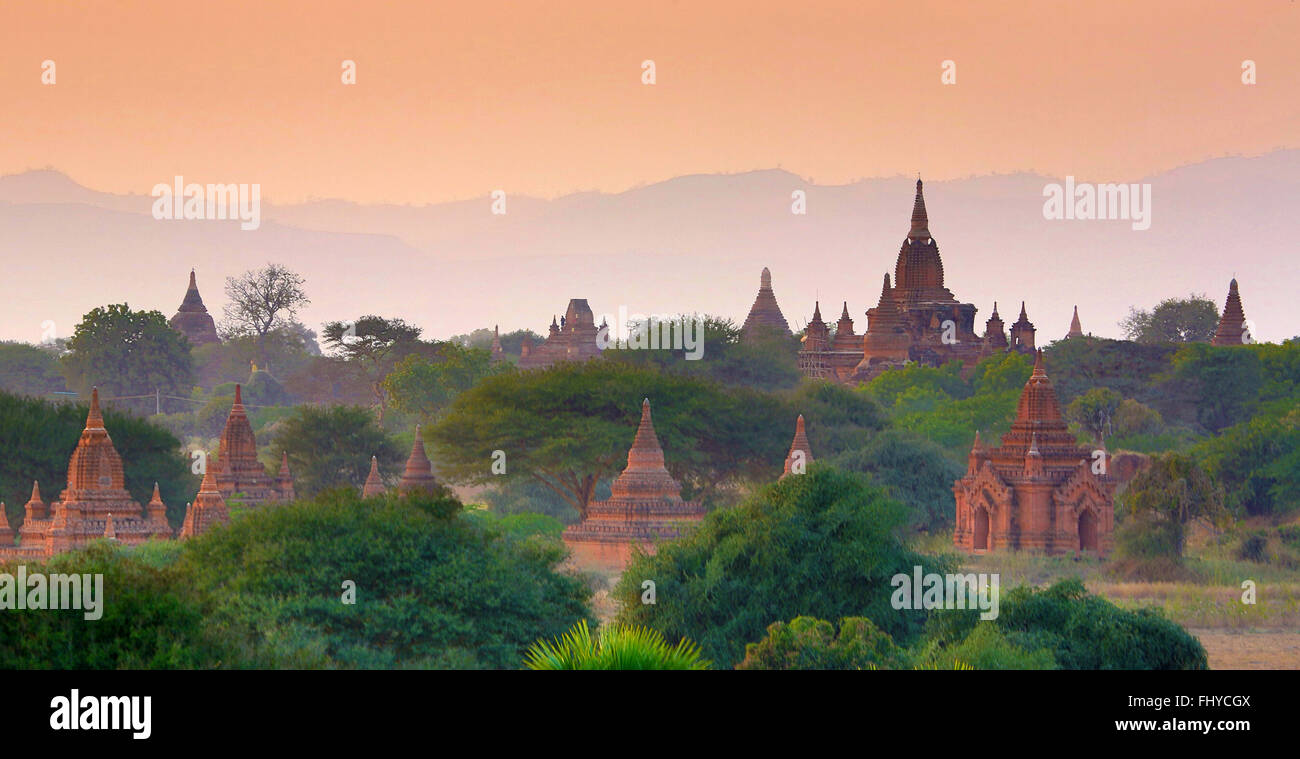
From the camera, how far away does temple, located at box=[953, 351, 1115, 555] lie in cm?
4856

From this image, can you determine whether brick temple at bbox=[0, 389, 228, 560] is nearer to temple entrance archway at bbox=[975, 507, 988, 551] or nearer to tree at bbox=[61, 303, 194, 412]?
temple entrance archway at bbox=[975, 507, 988, 551]

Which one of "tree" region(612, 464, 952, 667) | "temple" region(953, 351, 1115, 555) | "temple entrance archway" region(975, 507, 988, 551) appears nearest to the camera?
"tree" region(612, 464, 952, 667)

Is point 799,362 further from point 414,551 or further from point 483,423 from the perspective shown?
point 414,551

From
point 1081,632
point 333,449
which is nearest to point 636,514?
point 1081,632

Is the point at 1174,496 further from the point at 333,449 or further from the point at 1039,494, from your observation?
the point at 333,449

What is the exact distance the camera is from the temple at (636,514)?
44.8 metres

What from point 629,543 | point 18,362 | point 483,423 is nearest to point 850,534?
point 629,543

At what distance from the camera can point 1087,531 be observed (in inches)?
1937

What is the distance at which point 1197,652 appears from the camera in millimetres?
26672

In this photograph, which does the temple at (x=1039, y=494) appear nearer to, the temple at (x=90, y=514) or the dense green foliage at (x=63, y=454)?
the temple at (x=90, y=514)

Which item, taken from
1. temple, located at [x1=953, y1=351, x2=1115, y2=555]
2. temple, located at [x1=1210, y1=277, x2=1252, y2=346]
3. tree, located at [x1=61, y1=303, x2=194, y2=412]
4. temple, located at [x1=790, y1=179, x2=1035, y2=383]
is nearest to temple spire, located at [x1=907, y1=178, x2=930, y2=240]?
temple, located at [x1=790, y1=179, x2=1035, y2=383]

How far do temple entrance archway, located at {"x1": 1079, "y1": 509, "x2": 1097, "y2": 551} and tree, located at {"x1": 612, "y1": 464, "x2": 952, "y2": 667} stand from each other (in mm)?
18247

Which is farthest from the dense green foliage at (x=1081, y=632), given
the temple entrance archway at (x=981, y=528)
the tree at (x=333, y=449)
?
the tree at (x=333, y=449)

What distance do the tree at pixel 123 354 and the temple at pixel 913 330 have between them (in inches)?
1268
